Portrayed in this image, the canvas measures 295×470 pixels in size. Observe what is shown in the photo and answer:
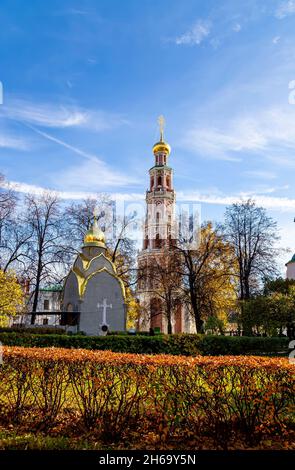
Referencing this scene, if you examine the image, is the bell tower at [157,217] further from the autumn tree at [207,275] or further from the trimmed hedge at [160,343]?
the trimmed hedge at [160,343]

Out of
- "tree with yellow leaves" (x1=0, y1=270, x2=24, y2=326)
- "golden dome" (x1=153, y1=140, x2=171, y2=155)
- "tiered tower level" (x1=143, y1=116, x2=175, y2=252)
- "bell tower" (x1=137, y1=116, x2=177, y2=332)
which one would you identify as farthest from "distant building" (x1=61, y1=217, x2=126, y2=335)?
"golden dome" (x1=153, y1=140, x2=171, y2=155)

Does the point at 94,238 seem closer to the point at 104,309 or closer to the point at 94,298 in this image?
the point at 94,298

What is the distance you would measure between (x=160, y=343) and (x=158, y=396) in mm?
10968

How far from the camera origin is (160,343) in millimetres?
16672

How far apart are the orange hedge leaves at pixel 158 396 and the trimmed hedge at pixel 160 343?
29.8ft

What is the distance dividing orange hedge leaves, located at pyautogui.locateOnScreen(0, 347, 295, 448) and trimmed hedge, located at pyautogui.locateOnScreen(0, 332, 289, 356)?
9095 mm

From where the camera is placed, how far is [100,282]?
22625mm

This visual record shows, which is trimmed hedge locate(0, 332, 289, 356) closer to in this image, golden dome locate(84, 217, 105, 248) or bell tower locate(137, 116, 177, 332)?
golden dome locate(84, 217, 105, 248)

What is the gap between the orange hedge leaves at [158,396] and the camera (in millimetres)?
5609

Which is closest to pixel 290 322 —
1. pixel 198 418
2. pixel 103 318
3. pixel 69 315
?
pixel 103 318

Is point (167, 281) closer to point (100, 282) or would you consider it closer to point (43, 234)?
point (100, 282)

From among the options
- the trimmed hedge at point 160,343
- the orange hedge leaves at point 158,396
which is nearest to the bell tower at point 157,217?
the trimmed hedge at point 160,343

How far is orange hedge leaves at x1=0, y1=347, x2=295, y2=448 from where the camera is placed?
5609 millimetres
